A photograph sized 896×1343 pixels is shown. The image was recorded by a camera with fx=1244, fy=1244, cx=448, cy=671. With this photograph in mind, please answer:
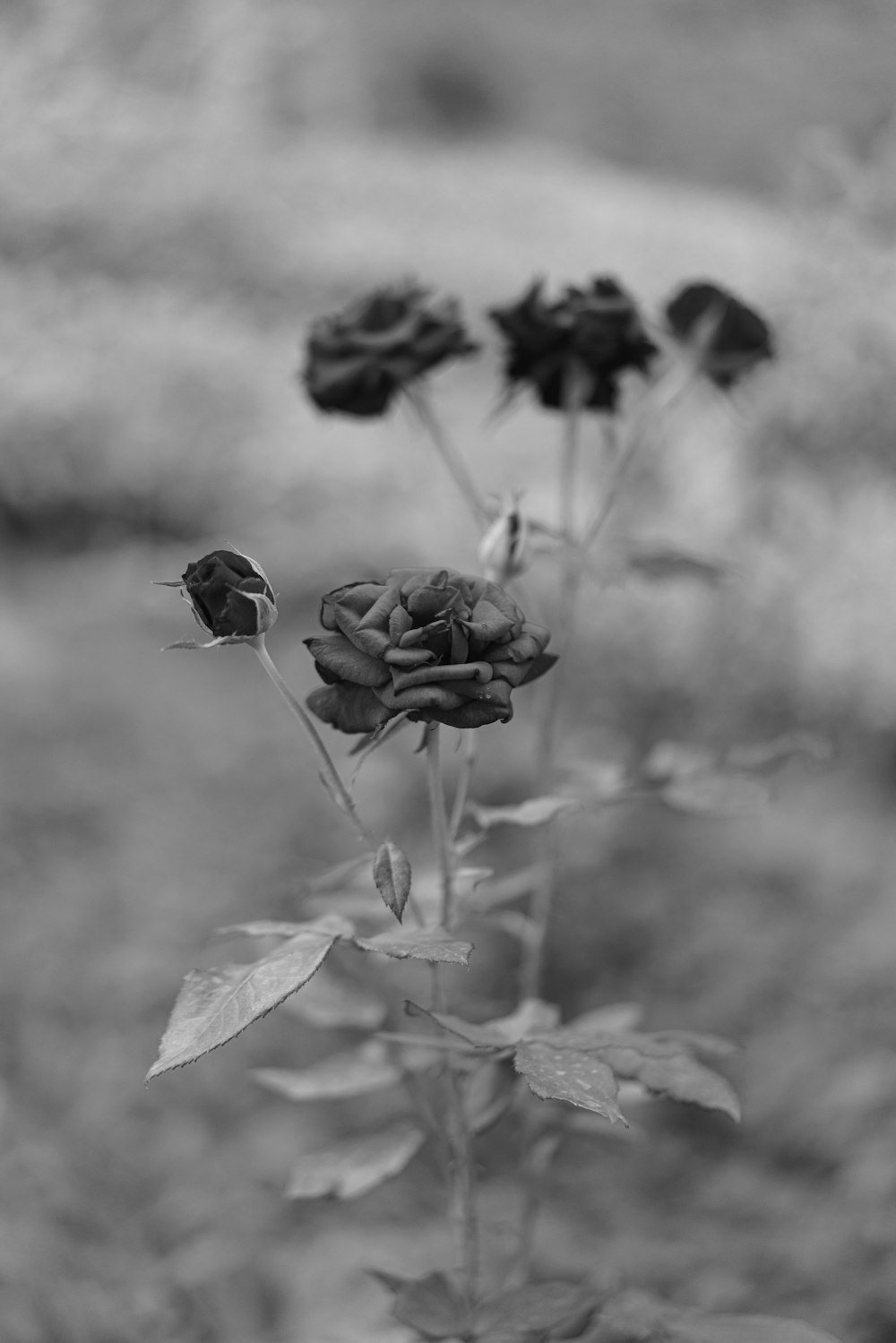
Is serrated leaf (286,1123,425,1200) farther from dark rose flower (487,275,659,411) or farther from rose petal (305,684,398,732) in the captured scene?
dark rose flower (487,275,659,411)

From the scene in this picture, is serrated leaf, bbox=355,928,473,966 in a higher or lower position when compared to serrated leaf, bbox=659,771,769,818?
higher

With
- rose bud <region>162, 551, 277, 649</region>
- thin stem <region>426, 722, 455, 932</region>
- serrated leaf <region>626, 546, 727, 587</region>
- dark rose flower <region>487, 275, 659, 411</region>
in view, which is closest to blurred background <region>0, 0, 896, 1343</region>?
serrated leaf <region>626, 546, 727, 587</region>

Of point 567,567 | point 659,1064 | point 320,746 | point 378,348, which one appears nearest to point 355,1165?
point 659,1064

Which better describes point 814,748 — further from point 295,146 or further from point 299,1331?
point 295,146

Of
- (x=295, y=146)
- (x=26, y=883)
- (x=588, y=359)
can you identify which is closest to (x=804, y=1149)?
(x=588, y=359)

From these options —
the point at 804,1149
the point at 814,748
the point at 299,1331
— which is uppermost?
the point at 814,748

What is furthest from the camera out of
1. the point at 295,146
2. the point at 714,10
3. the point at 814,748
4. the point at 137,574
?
the point at 714,10
